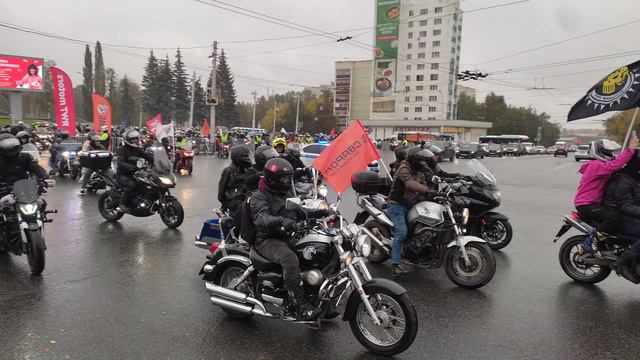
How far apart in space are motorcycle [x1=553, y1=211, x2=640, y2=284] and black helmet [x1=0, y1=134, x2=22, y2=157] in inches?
297

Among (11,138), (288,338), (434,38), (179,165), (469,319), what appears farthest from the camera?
(434,38)

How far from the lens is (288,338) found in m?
4.14

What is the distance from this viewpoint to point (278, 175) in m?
4.07

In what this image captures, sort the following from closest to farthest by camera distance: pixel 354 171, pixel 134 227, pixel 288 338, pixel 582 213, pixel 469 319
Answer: pixel 288 338 → pixel 469 319 → pixel 582 213 → pixel 354 171 → pixel 134 227

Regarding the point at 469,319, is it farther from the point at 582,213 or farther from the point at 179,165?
the point at 179,165

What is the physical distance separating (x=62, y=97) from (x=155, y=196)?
16.1 m

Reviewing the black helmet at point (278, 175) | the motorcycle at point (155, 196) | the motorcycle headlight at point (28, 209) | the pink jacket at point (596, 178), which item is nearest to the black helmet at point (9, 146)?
the motorcycle headlight at point (28, 209)

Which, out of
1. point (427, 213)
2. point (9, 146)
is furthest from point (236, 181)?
point (9, 146)

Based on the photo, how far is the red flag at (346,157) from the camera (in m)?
7.18

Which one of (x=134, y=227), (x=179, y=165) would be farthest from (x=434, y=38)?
(x=134, y=227)

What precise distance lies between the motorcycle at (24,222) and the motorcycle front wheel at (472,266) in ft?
16.8

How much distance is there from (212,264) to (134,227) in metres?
4.83

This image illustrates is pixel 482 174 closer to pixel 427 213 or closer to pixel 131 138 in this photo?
pixel 427 213

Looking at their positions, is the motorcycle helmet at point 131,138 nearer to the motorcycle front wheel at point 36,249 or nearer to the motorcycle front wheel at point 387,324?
the motorcycle front wheel at point 36,249
